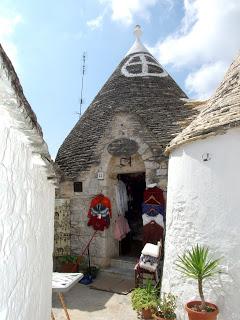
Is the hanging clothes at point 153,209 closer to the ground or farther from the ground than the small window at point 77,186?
closer to the ground

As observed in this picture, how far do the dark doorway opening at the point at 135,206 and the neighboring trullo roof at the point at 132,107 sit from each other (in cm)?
181

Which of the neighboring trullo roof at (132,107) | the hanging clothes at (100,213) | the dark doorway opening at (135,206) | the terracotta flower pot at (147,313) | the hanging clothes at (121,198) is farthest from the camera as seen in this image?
the dark doorway opening at (135,206)

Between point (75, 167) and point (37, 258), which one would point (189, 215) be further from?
point (75, 167)

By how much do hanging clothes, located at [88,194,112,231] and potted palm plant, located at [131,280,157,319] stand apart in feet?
9.20

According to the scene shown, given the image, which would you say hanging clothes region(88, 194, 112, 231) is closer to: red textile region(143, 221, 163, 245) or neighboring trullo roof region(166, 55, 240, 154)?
red textile region(143, 221, 163, 245)

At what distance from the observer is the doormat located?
7634 mm

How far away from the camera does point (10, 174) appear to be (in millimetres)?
2359

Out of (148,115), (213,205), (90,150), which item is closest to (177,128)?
(148,115)

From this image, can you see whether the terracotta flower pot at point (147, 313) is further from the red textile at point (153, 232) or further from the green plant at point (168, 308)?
the red textile at point (153, 232)

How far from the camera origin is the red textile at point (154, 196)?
26.8 ft

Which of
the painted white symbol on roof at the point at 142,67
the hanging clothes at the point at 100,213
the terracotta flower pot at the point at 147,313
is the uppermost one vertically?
the painted white symbol on roof at the point at 142,67

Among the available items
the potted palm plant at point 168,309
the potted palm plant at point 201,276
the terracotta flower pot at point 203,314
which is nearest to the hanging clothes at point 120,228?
the potted palm plant at point 168,309

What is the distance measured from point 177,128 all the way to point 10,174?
23.3 feet

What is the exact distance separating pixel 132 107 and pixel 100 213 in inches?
126
